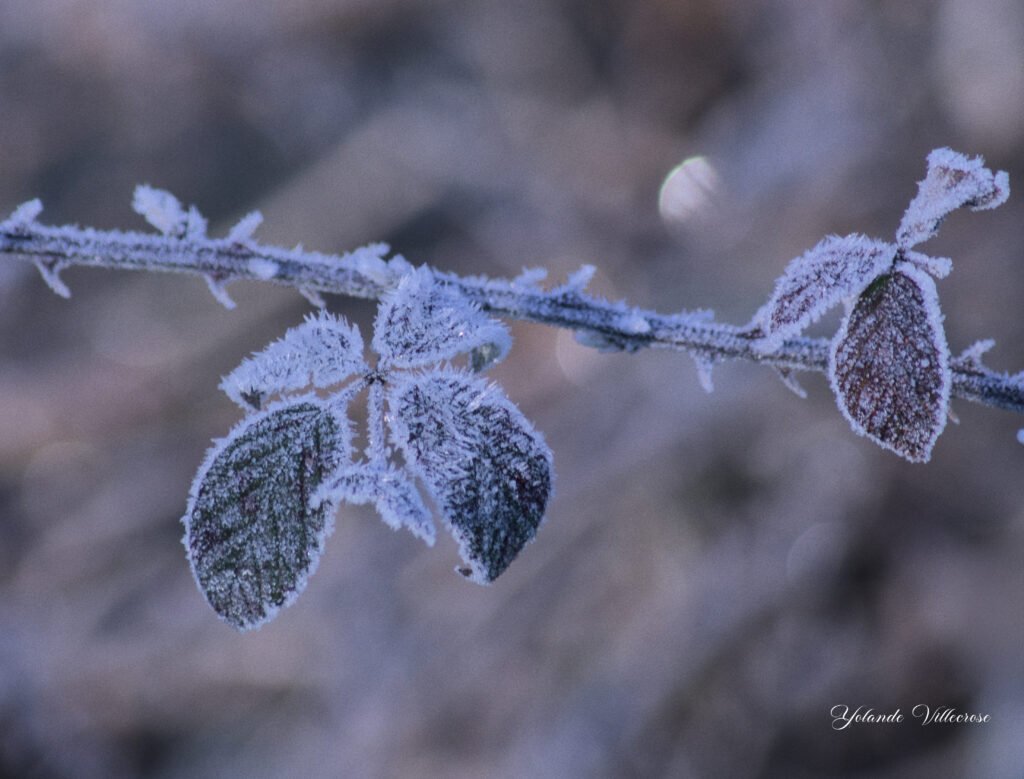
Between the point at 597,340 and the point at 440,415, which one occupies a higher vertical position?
the point at 597,340

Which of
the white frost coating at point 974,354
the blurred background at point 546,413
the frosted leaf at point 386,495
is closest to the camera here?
the frosted leaf at point 386,495

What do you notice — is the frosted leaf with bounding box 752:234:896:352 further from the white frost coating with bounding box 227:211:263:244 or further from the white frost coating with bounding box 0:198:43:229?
the white frost coating with bounding box 0:198:43:229

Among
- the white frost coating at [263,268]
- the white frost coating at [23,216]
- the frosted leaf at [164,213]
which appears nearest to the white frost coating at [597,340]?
the white frost coating at [263,268]

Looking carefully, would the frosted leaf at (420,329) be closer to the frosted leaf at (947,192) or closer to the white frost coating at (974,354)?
the frosted leaf at (947,192)

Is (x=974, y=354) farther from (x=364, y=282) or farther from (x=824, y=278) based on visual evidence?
(x=364, y=282)

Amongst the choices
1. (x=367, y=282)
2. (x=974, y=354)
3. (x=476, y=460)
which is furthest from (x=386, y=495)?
(x=974, y=354)
